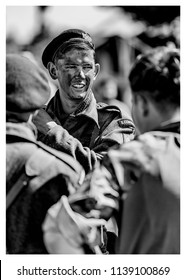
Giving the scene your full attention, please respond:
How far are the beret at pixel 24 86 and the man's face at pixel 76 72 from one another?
2.17ft

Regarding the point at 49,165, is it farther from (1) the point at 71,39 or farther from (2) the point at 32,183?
(1) the point at 71,39

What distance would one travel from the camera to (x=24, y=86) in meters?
3.63

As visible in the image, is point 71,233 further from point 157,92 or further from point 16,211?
point 157,92

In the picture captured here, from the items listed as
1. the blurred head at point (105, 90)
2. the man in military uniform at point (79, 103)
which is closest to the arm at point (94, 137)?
the man in military uniform at point (79, 103)

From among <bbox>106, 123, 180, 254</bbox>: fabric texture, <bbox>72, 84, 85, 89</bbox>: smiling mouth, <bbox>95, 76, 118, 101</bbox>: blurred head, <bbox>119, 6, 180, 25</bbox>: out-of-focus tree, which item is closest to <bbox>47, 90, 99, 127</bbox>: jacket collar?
<bbox>72, 84, 85, 89</bbox>: smiling mouth

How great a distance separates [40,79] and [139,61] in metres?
0.56

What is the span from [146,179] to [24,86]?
0.87 meters

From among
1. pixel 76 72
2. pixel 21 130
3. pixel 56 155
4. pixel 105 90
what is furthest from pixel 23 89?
pixel 105 90

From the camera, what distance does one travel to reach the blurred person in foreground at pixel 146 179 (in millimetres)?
3277

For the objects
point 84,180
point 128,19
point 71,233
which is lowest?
point 71,233

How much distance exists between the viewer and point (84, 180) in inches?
137
